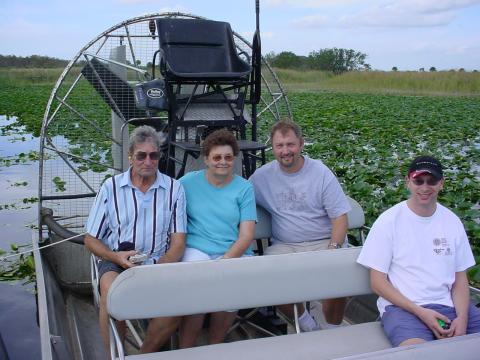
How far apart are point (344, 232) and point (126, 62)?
279 cm

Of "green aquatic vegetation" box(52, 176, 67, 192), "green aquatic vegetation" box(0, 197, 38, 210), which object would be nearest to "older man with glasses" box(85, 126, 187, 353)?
"green aquatic vegetation" box(0, 197, 38, 210)

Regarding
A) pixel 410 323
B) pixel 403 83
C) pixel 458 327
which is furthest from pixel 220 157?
pixel 403 83

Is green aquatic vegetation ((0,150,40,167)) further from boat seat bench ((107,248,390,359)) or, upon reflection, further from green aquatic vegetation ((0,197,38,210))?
boat seat bench ((107,248,390,359))

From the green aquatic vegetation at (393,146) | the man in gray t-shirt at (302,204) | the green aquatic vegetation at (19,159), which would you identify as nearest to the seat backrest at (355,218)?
the man in gray t-shirt at (302,204)

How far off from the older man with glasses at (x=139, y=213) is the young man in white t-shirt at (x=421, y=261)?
1.05m

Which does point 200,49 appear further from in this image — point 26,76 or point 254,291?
point 26,76

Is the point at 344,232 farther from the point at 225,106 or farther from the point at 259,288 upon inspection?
the point at 225,106

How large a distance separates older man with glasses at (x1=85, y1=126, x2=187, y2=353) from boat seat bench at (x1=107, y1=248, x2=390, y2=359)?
52cm

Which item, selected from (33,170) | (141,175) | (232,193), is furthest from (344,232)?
(33,170)

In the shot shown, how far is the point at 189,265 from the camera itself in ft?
8.58

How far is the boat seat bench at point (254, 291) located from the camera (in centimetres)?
252

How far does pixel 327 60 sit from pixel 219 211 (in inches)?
2342

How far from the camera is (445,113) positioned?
1975cm

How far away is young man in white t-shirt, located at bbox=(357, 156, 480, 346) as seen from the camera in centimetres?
259
